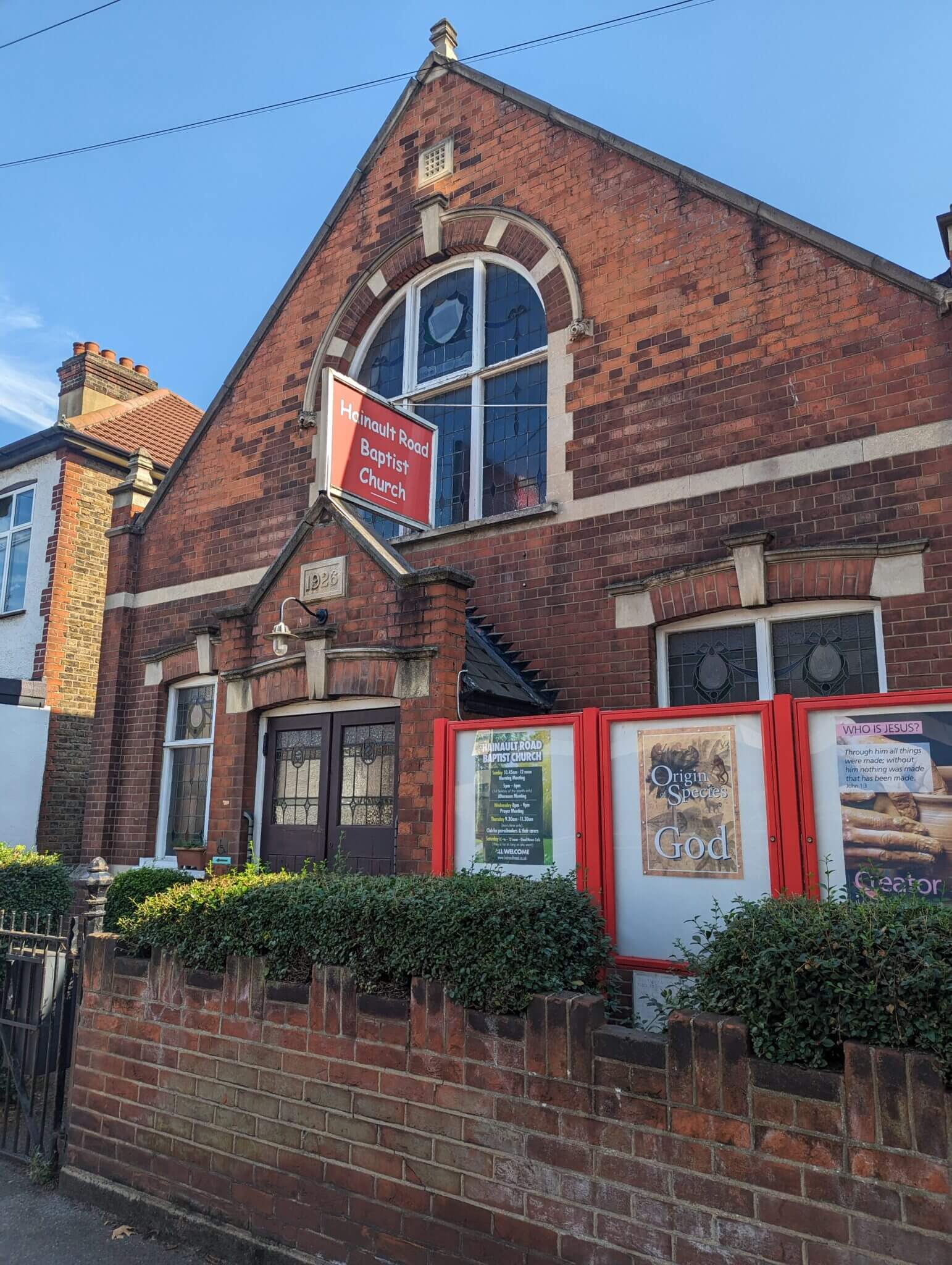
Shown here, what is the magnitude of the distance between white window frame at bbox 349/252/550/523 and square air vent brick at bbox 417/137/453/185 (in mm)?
1088

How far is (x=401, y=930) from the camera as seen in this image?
4.55 m

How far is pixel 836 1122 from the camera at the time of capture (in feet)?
10.6

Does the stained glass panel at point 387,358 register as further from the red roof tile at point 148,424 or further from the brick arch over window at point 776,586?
the red roof tile at point 148,424

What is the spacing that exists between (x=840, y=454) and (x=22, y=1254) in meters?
7.85

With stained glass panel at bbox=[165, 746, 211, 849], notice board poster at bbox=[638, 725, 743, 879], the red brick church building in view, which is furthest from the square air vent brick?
notice board poster at bbox=[638, 725, 743, 879]

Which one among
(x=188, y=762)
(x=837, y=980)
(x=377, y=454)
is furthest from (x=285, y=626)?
(x=837, y=980)

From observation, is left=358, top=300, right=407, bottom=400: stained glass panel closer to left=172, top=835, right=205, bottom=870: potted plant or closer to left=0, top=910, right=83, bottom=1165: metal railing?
left=172, top=835, right=205, bottom=870: potted plant

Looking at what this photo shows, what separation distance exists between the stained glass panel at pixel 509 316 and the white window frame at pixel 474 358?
65 millimetres

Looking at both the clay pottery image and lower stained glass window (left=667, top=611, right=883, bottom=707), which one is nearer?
the clay pottery image

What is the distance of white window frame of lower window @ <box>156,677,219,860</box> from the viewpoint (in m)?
12.0

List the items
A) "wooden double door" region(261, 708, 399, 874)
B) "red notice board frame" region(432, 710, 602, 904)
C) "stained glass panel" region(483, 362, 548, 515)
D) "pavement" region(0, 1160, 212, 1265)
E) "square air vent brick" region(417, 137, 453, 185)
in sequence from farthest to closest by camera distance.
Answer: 1. "square air vent brick" region(417, 137, 453, 185)
2. "stained glass panel" region(483, 362, 548, 515)
3. "wooden double door" region(261, 708, 399, 874)
4. "red notice board frame" region(432, 710, 602, 904)
5. "pavement" region(0, 1160, 212, 1265)

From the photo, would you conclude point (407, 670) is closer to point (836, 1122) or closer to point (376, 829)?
point (376, 829)

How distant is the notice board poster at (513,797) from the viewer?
5691mm

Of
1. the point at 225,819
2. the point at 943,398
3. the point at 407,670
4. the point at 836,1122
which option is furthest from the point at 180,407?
the point at 836,1122
